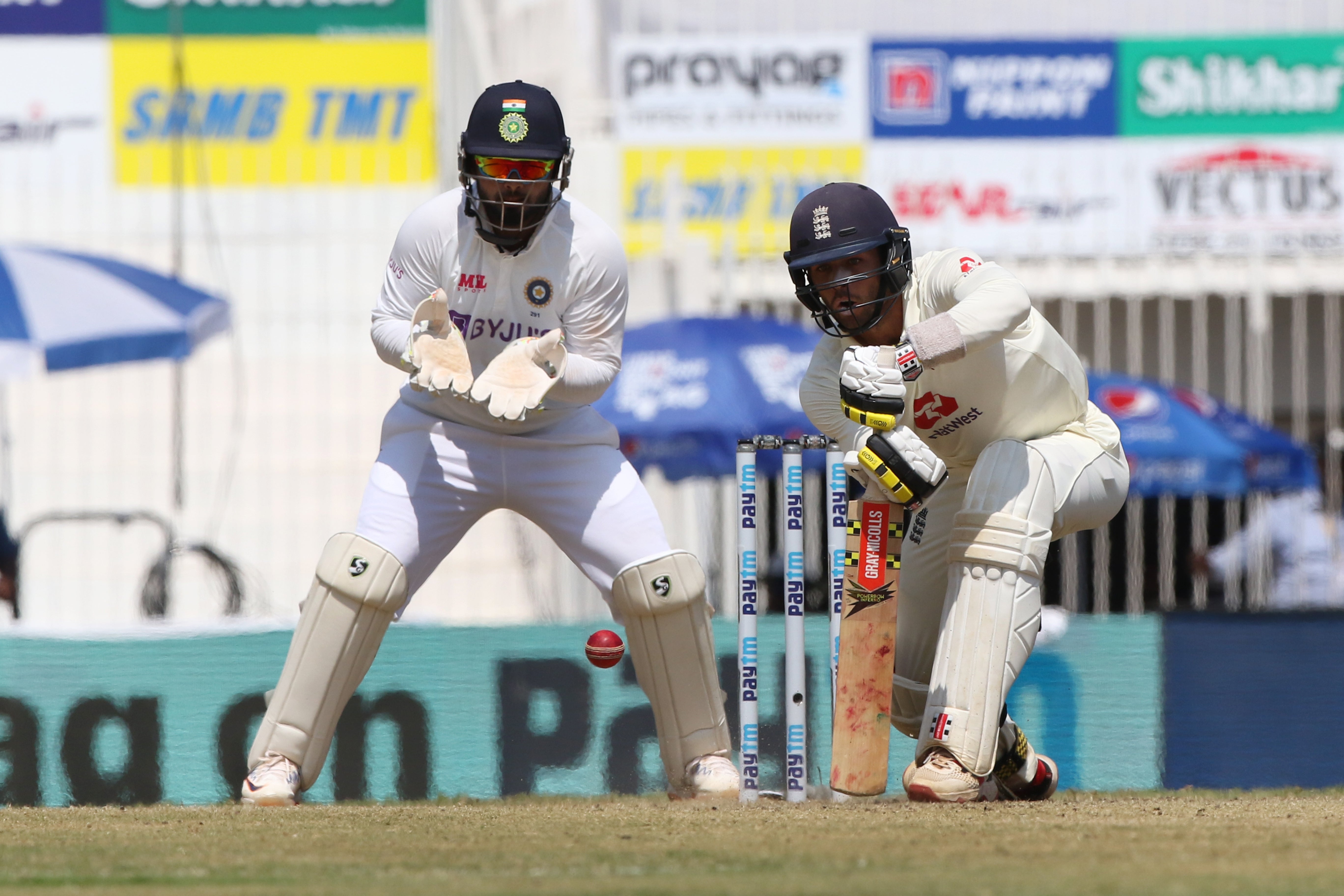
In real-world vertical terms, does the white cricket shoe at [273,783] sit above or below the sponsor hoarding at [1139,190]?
below

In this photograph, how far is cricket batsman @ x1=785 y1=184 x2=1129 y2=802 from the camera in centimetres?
421

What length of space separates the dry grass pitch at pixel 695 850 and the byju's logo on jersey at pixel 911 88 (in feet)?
27.2

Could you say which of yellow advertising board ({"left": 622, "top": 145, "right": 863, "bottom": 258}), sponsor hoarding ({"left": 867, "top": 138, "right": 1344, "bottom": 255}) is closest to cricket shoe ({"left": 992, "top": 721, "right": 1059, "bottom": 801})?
yellow advertising board ({"left": 622, "top": 145, "right": 863, "bottom": 258})

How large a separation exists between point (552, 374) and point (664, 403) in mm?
3343

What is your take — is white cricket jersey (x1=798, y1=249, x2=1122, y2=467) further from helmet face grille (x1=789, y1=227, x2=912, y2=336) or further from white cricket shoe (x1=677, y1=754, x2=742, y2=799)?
white cricket shoe (x1=677, y1=754, x2=742, y2=799)

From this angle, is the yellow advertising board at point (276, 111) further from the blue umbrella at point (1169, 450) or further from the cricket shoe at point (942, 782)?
the cricket shoe at point (942, 782)

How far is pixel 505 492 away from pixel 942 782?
1.37 metres

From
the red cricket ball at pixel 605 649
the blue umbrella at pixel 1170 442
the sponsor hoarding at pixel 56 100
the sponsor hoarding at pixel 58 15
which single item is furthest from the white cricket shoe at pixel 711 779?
the sponsor hoarding at pixel 58 15

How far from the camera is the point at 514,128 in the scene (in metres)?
4.57

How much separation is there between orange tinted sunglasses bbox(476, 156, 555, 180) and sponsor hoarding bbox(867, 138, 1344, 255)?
7696mm

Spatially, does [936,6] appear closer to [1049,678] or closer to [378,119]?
[378,119]

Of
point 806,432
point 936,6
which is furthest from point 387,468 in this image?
point 936,6

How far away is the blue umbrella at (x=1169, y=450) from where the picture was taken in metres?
8.73

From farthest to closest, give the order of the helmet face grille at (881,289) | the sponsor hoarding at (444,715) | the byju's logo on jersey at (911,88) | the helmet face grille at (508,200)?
1. the byju's logo on jersey at (911,88)
2. the sponsor hoarding at (444,715)
3. the helmet face grille at (508,200)
4. the helmet face grille at (881,289)
